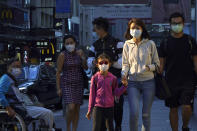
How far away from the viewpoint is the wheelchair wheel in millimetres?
8727

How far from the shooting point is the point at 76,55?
9.75 meters

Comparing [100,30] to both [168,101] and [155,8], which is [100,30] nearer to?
[168,101]

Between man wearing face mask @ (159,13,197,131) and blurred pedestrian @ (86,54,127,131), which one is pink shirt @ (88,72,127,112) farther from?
man wearing face mask @ (159,13,197,131)

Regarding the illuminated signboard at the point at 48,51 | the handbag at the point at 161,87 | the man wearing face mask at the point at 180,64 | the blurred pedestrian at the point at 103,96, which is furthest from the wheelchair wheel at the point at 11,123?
the illuminated signboard at the point at 48,51

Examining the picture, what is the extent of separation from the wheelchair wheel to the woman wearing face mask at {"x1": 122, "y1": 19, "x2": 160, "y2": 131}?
1.56 m

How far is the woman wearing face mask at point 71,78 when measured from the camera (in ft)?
31.6

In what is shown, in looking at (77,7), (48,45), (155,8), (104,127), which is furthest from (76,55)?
(77,7)

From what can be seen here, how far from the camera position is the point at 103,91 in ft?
28.0

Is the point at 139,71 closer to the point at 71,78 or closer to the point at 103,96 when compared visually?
the point at 103,96

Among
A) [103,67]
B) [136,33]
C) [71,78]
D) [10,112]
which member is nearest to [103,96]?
[103,67]

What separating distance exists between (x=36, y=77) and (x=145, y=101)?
321 inches

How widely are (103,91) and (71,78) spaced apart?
120 centimetres

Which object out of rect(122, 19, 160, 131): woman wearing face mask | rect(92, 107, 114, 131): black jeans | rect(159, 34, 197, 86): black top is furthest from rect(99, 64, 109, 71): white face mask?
rect(159, 34, 197, 86): black top

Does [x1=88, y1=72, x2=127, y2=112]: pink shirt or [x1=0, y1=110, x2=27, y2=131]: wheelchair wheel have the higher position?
[x1=88, y1=72, x2=127, y2=112]: pink shirt
